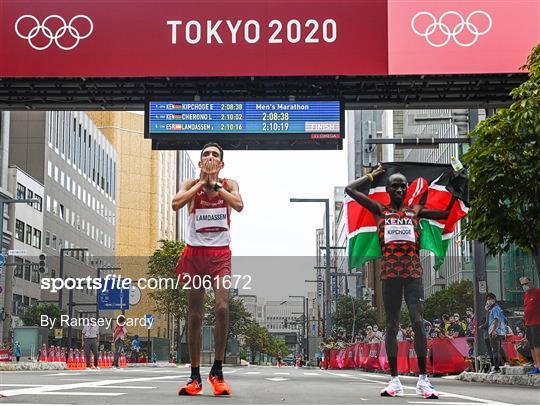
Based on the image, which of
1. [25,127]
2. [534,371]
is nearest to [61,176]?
[25,127]

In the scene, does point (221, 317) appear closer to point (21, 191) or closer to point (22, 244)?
point (22, 244)

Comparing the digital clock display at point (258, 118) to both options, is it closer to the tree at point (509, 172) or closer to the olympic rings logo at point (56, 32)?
the olympic rings logo at point (56, 32)

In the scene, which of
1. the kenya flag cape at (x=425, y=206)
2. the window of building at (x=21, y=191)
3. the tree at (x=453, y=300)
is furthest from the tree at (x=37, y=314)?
the kenya flag cape at (x=425, y=206)

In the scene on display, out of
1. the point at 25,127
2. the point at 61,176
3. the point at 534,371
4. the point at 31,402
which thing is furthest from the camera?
the point at 61,176

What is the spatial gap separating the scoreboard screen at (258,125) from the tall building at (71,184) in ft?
163

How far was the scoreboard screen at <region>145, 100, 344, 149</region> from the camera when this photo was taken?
16.9 meters

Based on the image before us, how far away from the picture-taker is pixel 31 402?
6215 millimetres

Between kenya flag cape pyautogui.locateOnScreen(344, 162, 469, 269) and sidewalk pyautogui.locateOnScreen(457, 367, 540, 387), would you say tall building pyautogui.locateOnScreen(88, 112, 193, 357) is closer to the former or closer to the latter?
sidewalk pyautogui.locateOnScreen(457, 367, 540, 387)

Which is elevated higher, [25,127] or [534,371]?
[25,127]

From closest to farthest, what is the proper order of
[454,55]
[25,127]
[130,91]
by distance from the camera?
[454,55]
[130,91]
[25,127]

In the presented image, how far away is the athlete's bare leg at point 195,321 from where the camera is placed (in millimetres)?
7133

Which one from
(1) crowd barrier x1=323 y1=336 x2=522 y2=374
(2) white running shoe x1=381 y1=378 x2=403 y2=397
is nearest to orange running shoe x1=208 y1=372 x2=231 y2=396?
(2) white running shoe x1=381 y1=378 x2=403 y2=397

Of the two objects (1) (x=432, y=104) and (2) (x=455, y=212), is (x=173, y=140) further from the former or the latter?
(2) (x=455, y=212)

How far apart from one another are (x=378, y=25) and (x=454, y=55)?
61.9 inches
